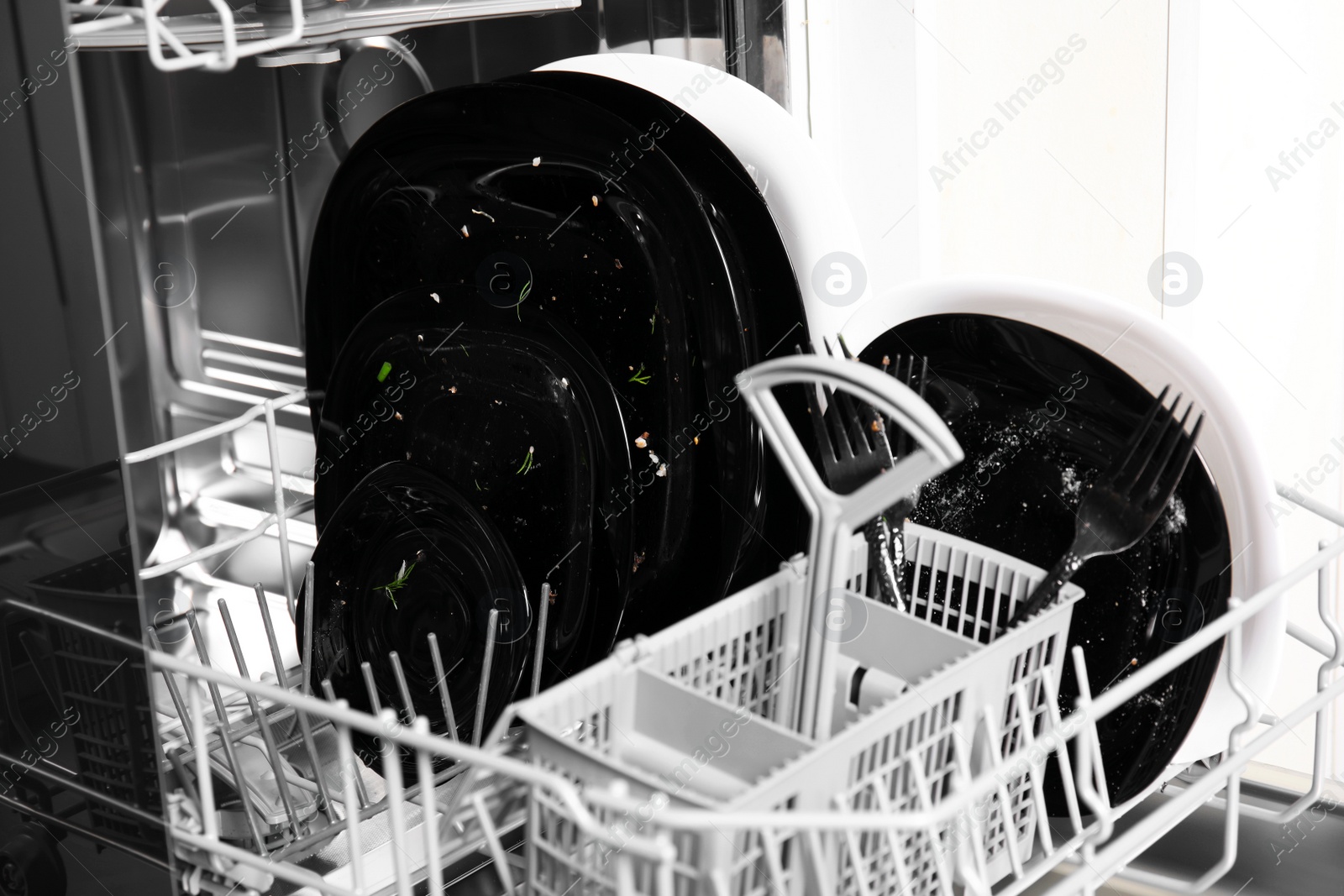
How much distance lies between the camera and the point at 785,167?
66 centimetres

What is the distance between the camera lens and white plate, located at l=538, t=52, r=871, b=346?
0.64 m

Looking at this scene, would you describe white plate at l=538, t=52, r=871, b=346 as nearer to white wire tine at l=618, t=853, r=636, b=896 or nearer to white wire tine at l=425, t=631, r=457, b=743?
white wire tine at l=425, t=631, r=457, b=743

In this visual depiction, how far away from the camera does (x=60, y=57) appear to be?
0.36 meters

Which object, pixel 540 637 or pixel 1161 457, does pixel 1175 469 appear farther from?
pixel 540 637

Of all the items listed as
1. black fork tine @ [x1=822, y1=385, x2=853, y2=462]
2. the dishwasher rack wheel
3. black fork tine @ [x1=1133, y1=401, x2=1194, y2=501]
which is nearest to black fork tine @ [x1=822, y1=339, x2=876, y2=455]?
black fork tine @ [x1=822, y1=385, x2=853, y2=462]

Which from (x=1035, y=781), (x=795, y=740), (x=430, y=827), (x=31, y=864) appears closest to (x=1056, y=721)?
(x=1035, y=781)

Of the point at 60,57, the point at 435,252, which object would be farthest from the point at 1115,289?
the point at 60,57

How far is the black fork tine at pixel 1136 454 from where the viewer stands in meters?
0.49

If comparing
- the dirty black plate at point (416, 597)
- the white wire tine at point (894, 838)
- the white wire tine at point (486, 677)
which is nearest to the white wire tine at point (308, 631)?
the dirty black plate at point (416, 597)

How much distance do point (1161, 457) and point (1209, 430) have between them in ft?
0.14

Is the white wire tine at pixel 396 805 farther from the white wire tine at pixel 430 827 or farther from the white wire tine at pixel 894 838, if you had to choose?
the white wire tine at pixel 894 838

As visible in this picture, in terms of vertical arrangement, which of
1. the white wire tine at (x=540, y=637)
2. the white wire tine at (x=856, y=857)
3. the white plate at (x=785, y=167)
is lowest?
→ the white wire tine at (x=540, y=637)

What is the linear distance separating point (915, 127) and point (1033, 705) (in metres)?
0.55

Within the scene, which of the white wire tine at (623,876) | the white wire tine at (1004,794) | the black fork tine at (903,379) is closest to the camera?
the white wire tine at (623,876)
